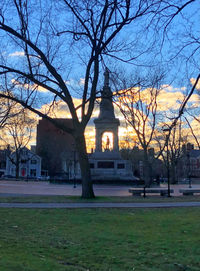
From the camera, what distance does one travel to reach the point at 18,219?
30.8 feet

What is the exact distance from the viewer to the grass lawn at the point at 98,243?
4891mm

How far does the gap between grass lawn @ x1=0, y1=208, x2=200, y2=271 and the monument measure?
28633 mm

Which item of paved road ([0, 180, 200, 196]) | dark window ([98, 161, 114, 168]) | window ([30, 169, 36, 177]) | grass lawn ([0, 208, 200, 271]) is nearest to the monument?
dark window ([98, 161, 114, 168])

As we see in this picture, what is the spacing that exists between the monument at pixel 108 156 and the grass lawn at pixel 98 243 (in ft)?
93.9

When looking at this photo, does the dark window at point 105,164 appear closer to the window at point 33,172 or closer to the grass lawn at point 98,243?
the grass lawn at point 98,243

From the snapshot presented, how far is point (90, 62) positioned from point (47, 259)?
14159 mm

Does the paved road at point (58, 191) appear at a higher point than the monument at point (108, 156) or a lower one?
lower

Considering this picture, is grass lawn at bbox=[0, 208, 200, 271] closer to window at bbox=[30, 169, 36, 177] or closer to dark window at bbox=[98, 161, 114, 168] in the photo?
dark window at bbox=[98, 161, 114, 168]

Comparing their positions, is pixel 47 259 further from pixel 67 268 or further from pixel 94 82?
pixel 94 82

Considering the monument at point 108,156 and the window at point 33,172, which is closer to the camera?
the monument at point 108,156

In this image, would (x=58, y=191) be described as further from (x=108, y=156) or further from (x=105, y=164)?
(x=108, y=156)

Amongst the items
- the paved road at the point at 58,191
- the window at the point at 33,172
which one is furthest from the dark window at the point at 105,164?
the window at the point at 33,172

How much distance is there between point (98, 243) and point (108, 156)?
1283 inches

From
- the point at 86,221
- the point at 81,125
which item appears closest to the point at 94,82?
the point at 81,125
